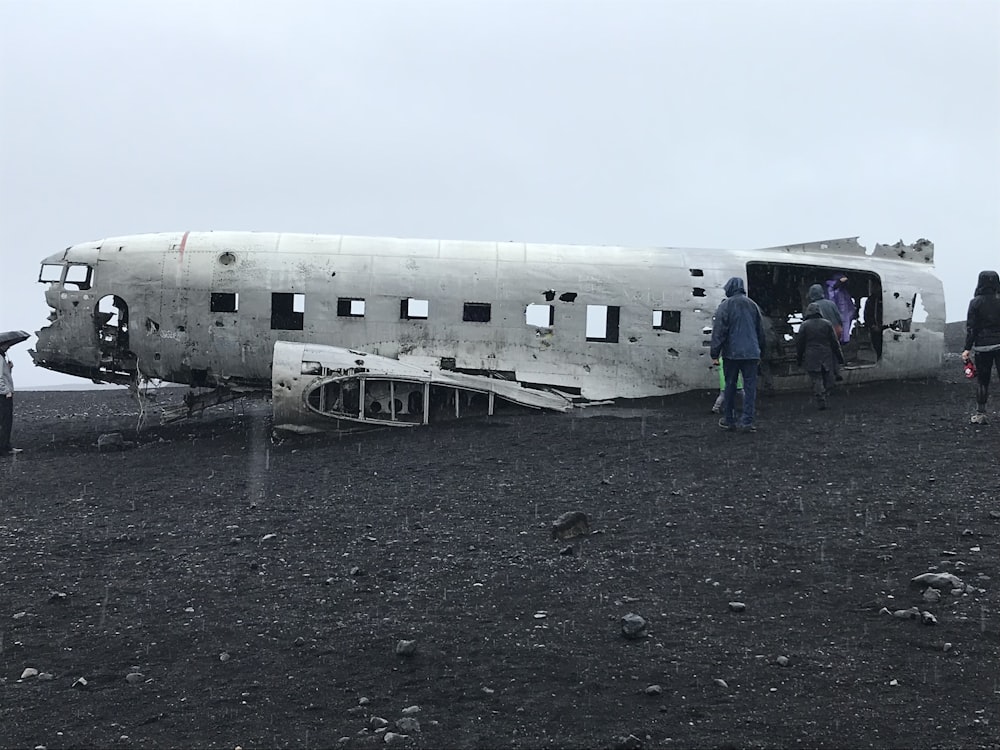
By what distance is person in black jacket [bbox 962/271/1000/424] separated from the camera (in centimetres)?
1138

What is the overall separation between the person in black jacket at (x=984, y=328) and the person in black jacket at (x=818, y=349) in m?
2.21

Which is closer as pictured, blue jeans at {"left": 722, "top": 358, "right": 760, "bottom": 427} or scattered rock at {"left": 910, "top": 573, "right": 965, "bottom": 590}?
scattered rock at {"left": 910, "top": 573, "right": 965, "bottom": 590}

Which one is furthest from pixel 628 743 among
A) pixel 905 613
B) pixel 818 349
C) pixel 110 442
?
pixel 110 442

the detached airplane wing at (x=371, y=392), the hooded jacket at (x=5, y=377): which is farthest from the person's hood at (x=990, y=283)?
the hooded jacket at (x=5, y=377)

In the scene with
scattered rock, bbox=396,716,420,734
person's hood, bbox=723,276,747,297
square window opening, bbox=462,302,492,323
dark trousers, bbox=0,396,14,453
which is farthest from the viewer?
square window opening, bbox=462,302,492,323

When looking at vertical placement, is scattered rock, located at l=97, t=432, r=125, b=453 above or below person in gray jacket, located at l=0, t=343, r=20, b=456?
below

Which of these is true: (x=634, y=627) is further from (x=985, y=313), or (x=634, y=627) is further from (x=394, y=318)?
(x=394, y=318)

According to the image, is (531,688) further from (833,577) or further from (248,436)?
(248,436)

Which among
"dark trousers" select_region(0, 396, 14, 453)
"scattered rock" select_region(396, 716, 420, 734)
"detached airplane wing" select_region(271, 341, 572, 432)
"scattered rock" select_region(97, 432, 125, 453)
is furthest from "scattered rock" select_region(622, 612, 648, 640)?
"dark trousers" select_region(0, 396, 14, 453)

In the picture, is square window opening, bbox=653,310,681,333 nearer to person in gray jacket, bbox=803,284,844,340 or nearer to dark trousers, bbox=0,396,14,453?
person in gray jacket, bbox=803,284,844,340

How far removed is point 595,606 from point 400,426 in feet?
28.1

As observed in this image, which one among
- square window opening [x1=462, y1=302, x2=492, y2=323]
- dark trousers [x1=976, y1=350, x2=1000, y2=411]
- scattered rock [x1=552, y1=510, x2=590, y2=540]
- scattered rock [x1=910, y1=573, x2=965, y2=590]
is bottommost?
scattered rock [x1=552, y1=510, x2=590, y2=540]

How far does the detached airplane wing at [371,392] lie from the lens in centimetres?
1377

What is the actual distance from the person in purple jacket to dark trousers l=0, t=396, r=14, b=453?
50.1 ft
